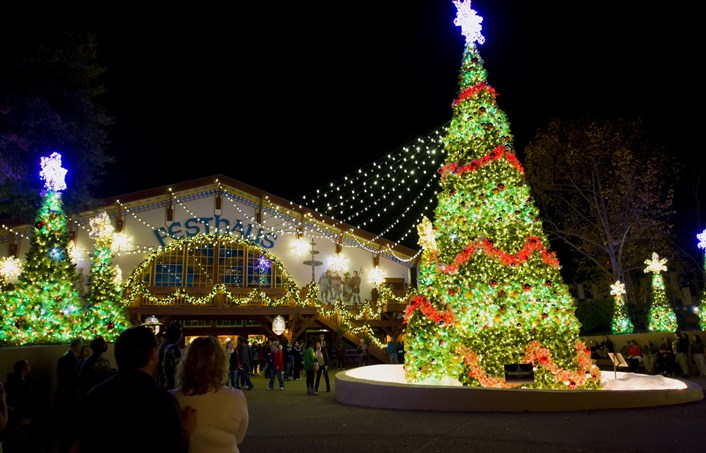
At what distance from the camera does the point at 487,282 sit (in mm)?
11250

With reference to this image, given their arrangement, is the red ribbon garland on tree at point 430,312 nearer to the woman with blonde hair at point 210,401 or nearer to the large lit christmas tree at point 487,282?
the large lit christmas tree at point 487,282

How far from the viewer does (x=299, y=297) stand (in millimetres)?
24016

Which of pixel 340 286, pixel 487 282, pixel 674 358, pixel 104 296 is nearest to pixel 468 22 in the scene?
pixel 487 282

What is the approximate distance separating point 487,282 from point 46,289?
37.5ft

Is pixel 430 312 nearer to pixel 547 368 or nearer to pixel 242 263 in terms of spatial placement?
pixel 547 368

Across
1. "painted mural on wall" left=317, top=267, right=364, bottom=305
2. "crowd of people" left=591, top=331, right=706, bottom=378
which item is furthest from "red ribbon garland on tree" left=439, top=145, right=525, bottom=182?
"painted mural on wall" left=317, top=267, right=364, bottom=305

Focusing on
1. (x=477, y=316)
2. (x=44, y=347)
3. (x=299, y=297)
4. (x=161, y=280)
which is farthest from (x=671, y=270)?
(x=44, y=347)

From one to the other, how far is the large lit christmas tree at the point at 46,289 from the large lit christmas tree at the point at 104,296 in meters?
1.73

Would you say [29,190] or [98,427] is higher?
[29,190]

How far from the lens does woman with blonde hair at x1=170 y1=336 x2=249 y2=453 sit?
290cm

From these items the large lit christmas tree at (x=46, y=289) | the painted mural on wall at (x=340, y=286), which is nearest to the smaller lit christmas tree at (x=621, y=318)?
the painted mural on wall at (x=340, y=286)

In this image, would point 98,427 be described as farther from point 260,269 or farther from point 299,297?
point 260,269

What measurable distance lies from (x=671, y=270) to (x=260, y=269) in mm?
24195

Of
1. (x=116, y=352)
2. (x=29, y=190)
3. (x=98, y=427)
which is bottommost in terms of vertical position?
(x=98, y=427)
